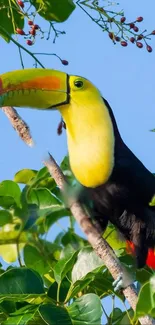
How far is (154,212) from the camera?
306 centimetres

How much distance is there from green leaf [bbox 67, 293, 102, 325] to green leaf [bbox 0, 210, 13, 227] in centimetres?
31

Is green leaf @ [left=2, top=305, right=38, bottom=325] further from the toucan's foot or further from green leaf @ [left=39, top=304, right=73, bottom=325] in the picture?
the toucan's foot

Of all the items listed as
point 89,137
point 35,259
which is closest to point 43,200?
point 35,259

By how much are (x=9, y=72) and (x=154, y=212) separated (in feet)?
2.45

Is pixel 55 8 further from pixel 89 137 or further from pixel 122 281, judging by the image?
pixel 122 281

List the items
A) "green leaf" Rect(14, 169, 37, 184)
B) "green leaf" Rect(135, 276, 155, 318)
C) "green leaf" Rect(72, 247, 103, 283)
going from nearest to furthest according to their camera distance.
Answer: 1. "green leaf" Rect(135, 276, 155, 318)
2. "green leaf" Rect(72, 247, 103, 283)
3. "green leaf" Rect(14, 169, 37, 184)

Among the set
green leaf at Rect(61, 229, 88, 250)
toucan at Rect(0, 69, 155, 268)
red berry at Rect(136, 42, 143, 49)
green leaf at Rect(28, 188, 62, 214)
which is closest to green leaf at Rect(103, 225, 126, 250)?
toucan at Rect(0, 69, 155, 268)

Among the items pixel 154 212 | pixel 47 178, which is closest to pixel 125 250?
pixel 47 178

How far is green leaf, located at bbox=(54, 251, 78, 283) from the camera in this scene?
6.70 ft

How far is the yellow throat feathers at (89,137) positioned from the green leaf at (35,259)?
610mm

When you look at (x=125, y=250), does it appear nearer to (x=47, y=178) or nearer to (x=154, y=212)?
(x=47, y=178)

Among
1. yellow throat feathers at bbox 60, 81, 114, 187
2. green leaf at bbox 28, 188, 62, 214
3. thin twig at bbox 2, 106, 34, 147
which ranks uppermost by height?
thin twig at bbox 2, 106, 34, 147

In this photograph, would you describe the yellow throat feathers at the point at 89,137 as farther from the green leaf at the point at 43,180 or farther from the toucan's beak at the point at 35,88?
the green leaf at the point at 43,180

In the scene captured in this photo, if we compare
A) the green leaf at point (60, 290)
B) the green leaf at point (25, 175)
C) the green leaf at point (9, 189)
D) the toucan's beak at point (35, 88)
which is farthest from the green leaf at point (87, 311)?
the toucan's beak at point (35, 88)
